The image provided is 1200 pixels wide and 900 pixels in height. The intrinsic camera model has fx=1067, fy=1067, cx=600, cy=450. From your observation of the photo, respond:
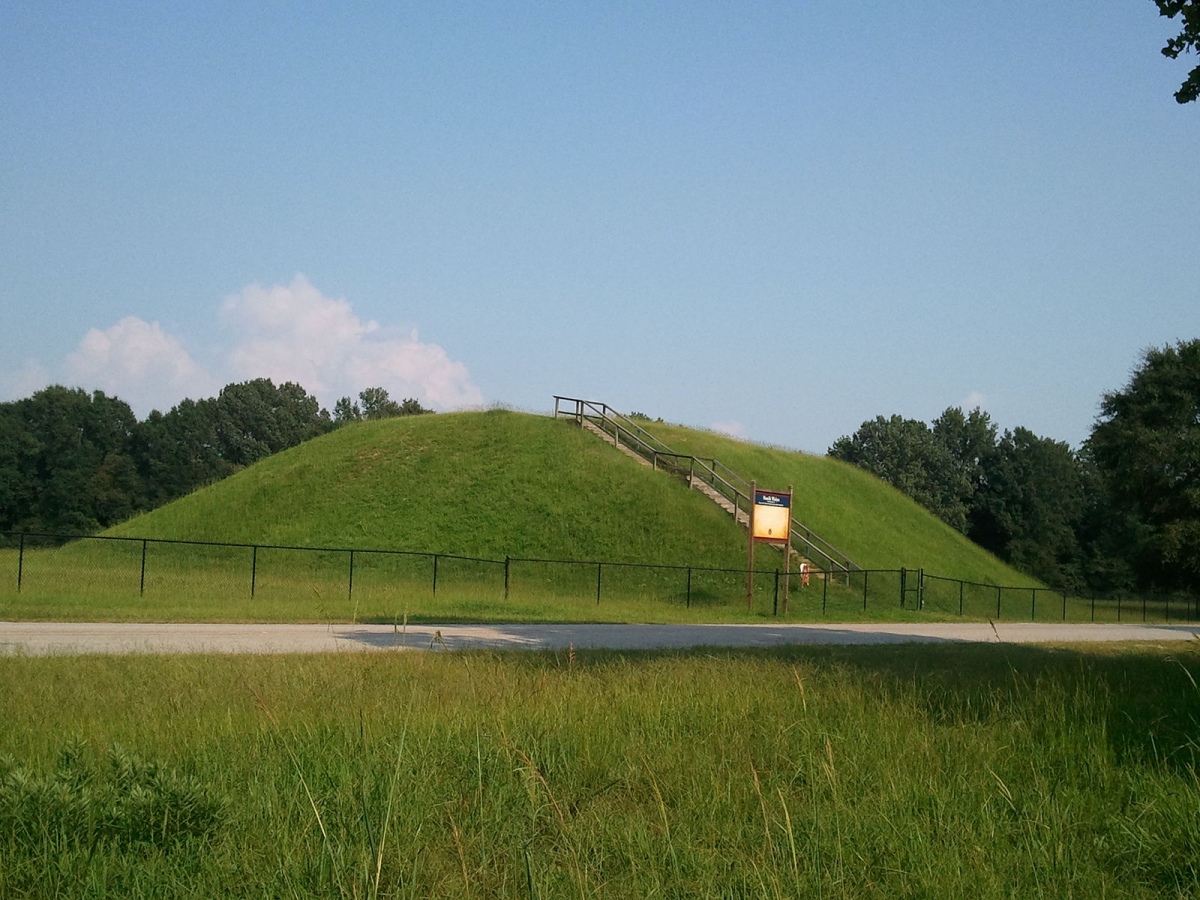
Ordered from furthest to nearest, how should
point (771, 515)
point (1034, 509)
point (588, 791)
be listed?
1. point (1034, 509)
2. point (771, 515)
3. point (588, 791)

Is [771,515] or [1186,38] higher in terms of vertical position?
[1186,38]

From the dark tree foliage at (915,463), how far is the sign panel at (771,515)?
207 feet

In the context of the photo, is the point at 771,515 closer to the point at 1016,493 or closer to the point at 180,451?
the point at 1016,493

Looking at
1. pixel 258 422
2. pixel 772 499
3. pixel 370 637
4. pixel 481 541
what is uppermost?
pixel 258 422

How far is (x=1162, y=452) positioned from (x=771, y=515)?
26.7 meters

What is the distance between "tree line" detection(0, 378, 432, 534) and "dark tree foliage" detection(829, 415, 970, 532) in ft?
147

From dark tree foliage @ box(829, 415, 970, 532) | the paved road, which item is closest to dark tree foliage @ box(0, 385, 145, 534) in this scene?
dark tree foliage @ box(829, 415, 970, 532)

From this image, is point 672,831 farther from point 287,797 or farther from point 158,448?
point 158,448

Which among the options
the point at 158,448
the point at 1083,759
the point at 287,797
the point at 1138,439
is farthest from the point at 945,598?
the point at 158,448

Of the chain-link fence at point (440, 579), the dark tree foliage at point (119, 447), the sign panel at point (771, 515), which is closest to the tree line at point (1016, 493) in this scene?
the chain-link fence at point (440, 579)

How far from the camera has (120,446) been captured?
106938 millimetres

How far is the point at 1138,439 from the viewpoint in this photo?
52.5 meters

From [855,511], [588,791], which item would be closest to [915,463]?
[855,511]

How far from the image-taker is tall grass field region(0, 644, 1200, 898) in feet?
16.9
